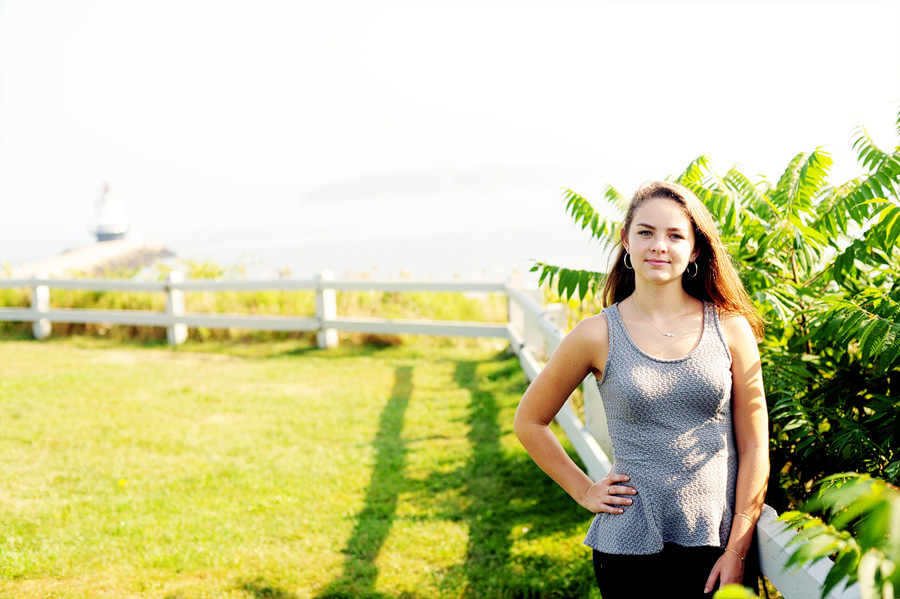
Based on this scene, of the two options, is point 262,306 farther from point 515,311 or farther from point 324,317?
Answer: point 515,311

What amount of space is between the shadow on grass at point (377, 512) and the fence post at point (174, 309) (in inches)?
205

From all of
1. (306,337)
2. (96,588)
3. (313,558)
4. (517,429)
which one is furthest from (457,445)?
(306,337)

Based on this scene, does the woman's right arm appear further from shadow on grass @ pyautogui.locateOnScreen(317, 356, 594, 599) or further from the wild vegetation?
shadow on grass @ pyautogui.locateOnScreen(317, 356, 594, 599)

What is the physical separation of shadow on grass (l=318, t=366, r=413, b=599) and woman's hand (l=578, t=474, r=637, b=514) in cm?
216

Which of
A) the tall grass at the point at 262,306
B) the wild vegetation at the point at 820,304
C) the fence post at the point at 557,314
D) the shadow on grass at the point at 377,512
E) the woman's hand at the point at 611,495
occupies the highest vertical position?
the wild vegetation at the point at 820,304

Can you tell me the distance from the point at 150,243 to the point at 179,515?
26.6 meters

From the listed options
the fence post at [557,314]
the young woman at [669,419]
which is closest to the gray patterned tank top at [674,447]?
the young woman at [669,419]

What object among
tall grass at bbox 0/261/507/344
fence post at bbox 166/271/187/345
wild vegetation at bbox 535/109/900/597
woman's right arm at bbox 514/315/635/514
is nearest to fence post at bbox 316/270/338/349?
tall grass at bbox 0/261/507/344

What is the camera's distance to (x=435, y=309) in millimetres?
12109

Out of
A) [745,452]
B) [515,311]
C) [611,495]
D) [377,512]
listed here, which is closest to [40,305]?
[515,311]

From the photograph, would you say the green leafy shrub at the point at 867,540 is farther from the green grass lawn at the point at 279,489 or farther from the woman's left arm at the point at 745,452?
the green grass lawn at the point at 279,489

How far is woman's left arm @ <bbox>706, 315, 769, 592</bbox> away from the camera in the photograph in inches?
89.7

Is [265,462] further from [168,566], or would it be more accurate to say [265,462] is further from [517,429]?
[517,429]

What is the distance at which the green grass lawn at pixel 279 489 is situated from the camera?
4.30 meters
